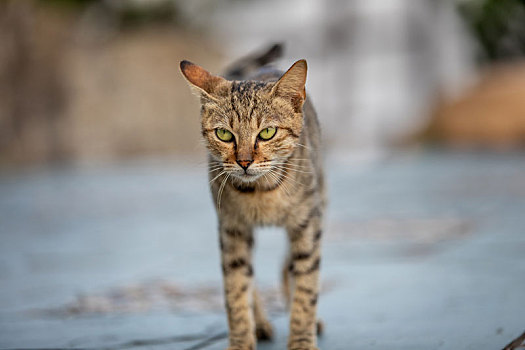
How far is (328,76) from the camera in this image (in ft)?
56.1

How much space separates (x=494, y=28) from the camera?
13398 mm

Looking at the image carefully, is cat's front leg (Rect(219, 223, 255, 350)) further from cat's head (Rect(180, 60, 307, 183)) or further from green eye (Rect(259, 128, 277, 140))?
green eye (Rect(259, 128, 277, 140))

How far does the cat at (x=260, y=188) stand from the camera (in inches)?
92.0

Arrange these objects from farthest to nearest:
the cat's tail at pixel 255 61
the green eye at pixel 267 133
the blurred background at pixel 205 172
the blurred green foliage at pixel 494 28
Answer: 1. the blurred green foliage at pixel 494 28
2. the cat's tail at pixel 255 61
3. the blurred background at pixel 205 172
4. the green eye at pixel 267 133

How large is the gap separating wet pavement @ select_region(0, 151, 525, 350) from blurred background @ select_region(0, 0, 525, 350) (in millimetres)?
18

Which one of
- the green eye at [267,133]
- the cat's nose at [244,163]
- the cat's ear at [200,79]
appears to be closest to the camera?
the cat's nose at [244,163]

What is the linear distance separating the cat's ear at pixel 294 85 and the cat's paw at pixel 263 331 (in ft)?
3.01

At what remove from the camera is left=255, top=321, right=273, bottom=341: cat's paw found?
2.55 metres

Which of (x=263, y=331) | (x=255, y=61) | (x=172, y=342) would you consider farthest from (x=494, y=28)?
(x=172, y=342)

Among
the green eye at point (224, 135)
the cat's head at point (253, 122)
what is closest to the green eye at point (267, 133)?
the cat's head at point (253, 122)

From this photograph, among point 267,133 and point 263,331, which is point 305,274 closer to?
point 263,331

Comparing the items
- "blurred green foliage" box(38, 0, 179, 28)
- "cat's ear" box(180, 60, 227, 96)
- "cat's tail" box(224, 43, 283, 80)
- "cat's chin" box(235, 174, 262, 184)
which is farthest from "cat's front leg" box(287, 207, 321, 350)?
"blurred green foliage" box(38, 0, 179, 28)

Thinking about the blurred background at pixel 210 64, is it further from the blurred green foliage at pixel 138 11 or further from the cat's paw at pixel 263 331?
the cat's paw at pixel 263 331

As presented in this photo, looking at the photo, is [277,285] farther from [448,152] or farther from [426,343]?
[448,152]
